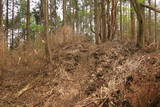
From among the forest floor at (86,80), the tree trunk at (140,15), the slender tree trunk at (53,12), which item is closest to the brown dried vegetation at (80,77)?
the forest floor at (86,80)

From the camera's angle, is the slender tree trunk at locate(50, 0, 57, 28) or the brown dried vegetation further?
the slender tree trunk at locate(50, 0, 57, 28)

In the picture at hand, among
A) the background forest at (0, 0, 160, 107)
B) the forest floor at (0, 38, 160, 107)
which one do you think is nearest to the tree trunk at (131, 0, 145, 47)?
the background forest at (0, 0, 160, 107)

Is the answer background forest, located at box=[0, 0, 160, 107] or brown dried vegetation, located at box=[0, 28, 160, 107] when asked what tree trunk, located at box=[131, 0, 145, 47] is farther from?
brown dried vegetation, located at box=[0, 28, 160, 107]

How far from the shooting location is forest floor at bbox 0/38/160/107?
11.2ft

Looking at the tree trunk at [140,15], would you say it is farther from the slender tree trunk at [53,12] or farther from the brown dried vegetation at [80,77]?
the slender tree trunk at [53,12]

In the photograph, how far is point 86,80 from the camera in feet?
16.7

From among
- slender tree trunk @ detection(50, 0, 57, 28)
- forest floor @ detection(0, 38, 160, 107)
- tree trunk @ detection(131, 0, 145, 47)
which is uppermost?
slender tree trunk @ detection(50, 0, 57, 28)

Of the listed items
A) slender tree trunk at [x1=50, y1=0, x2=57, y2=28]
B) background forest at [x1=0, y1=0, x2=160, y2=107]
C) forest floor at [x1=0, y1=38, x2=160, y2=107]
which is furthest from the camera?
slender tree trunk at [x1=50, y1=0, x2=57, y2=28]

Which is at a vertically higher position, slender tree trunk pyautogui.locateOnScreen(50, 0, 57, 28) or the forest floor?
slender tree trunk pyautogui.locateOnScreen(50, 0, 57, 28)

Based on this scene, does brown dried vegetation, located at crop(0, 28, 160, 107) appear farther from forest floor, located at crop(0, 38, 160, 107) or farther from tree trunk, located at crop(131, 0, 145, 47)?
tree trunk, located at crop(131, 0, 145, 47)

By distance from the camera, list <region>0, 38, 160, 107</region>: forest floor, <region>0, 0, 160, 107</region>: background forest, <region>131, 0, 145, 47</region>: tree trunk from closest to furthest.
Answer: <region>0, 38, 160, 107</region>: forest floor < <region>0, 0, 160, 107</region>: background forest < <region>131, 0, 145, 47</region>: tree trunk

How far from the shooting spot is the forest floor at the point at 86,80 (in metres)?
3.41

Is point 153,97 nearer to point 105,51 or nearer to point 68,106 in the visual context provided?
point 68,106

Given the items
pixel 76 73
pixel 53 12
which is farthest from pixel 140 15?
pixel 53 12
